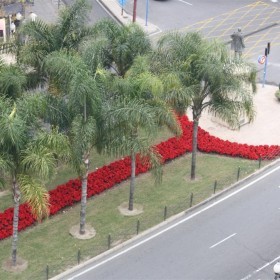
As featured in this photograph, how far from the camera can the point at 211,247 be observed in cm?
3341

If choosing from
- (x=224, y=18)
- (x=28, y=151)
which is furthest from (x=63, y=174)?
(x=224, y=18)

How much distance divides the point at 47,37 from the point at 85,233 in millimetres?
10263

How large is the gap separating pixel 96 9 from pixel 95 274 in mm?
40605

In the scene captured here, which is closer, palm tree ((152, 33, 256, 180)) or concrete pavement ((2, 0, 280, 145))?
palm tree ((152, 33, 256, 180))

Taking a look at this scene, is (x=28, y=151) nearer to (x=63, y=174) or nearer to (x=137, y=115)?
(x=137, y=115)

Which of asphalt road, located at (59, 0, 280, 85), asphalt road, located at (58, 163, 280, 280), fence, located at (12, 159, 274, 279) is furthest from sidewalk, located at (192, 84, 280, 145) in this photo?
asphalt road, located at (59, 0, 280, 85)

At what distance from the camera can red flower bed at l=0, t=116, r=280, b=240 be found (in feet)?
114

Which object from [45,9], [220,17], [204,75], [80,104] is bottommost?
[45,9]

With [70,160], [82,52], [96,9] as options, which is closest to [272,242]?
[70,160]

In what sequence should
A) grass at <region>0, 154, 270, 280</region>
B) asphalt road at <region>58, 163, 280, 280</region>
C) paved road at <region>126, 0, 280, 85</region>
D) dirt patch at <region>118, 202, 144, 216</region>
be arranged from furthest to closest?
paved road at <region>126, 0, 280, 85</region>
dirt patch at <region>118, 202, 144, 216</region>
grass at <region>0, 154, 270, 280</region>
asphalt road at <region>58, 163, 280, 280</region>

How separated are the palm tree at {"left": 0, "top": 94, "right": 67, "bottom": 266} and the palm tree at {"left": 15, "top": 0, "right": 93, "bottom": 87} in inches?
323

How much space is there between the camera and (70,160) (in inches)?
1203

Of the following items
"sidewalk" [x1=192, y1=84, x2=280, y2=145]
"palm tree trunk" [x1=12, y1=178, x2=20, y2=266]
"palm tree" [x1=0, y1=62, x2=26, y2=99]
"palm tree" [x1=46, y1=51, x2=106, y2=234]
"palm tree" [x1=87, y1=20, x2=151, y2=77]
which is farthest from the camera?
"sidewalk" [x1=192, y1=84, x2=280, y2=145]

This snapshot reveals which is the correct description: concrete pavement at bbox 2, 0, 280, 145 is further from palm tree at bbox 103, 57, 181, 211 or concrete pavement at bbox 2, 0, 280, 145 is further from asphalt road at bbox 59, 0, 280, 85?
palm tree at bbox 103, 57, 181, 211
